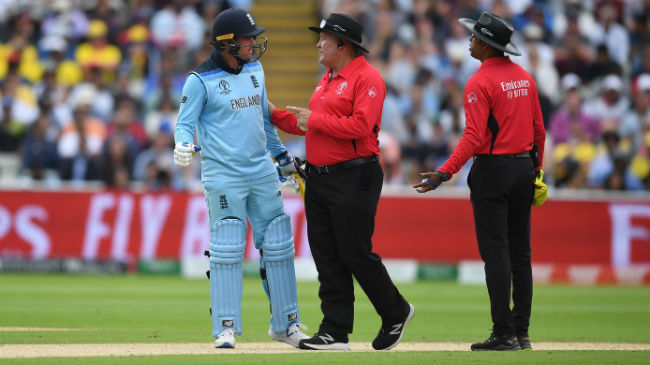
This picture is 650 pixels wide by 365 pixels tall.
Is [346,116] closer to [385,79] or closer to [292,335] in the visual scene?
[292,335]

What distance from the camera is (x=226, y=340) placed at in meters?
8.84

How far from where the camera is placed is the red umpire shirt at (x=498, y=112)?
28.7 ft

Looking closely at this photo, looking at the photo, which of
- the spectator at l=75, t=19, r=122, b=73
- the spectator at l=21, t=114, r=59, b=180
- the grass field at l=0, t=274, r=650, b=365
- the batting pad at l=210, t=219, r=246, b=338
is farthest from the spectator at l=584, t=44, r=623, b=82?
the batting pad at l=210, t=219, r=246, b=338

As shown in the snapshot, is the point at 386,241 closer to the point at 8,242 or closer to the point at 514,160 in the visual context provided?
the point at 8,242

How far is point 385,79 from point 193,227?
210 inches

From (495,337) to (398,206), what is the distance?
9.50 metres

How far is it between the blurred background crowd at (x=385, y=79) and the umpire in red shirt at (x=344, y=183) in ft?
33.3

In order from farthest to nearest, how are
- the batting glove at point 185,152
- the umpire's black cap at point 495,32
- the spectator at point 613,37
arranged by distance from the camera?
the spectator at point 613,37 → the umpire's black cap at point 495,32 → the batting glove at point 185,152

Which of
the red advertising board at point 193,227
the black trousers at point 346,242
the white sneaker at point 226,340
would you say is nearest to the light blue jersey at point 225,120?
the black trousers at point 346,242

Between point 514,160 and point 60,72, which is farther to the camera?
point 60,72

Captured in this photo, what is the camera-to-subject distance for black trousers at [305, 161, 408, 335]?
28.9ft


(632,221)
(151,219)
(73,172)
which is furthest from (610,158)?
(73,172)

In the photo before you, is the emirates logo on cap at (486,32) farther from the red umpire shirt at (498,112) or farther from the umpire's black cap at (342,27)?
the umpire's black cap at (342,27)

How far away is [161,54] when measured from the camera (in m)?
22.3
